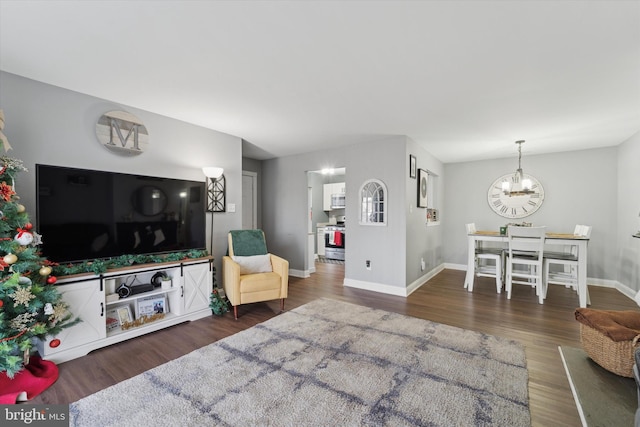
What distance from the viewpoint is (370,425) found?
154 centimetres

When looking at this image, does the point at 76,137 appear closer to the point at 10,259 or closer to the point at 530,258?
the point at 10,259

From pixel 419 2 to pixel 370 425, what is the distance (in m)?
2.34

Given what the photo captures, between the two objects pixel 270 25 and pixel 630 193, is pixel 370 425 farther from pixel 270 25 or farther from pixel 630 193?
pixel 630 193

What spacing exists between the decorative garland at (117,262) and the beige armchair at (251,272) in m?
0.40

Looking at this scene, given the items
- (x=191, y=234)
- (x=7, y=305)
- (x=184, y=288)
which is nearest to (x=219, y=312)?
(x=184, y=288)

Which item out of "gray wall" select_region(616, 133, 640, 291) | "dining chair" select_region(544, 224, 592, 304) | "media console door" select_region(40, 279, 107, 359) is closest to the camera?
"media console door" select_region(40, 279, 107, 359)

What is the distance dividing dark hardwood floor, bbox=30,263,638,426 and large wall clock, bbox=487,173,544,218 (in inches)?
56.8

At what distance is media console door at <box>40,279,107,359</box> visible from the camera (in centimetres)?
221

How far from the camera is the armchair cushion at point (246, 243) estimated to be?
3.59 m

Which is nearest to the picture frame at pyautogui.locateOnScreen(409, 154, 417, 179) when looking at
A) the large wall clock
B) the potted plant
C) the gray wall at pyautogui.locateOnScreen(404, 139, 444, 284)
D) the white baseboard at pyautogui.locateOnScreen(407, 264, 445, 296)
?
the gray wall at pyautogui.locateOnScreen(404, 139, 444, 284)

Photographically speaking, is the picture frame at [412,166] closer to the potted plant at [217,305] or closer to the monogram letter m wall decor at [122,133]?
the potted plant at [217,305]

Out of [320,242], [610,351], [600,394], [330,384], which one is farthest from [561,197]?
[330,384]

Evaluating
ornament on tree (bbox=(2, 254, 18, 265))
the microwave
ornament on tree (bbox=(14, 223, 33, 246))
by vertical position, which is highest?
the microwave

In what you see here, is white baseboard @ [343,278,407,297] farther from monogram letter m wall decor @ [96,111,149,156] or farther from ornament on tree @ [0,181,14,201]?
ornament on tree @ [0,181,14,201]
